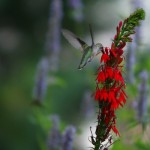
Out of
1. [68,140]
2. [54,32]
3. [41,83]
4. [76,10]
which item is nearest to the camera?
[68,140]

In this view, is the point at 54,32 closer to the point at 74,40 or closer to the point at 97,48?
the point at 74,40

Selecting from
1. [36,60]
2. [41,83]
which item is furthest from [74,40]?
[36,60]

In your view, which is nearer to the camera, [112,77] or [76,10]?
[112,77]

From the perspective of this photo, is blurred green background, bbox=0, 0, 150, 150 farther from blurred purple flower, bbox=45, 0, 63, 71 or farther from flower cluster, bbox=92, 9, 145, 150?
flower cluster, bbox=92, 9, 145, 150

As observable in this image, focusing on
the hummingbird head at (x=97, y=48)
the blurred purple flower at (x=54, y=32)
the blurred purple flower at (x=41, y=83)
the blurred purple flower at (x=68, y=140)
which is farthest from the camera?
the blurred purple flower at (x=54, y=32)

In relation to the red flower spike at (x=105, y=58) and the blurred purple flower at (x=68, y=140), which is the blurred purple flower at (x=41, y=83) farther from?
the red flower spike at (x=105, y=58)

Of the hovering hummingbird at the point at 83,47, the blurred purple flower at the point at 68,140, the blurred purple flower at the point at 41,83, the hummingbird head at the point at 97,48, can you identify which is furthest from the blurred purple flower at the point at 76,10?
the hummingbird head at the point at 97,48

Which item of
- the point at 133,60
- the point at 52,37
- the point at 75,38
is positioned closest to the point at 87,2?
the point at 52,37

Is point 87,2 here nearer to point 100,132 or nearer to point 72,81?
point 72,81

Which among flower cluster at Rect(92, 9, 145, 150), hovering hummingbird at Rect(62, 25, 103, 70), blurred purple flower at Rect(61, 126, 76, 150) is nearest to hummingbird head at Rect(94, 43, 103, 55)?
hovering hummingbird at Rect(62, 25, 103, 70)
